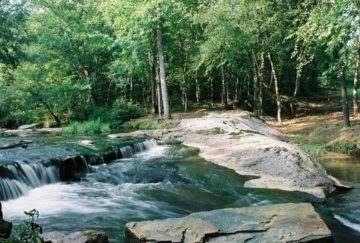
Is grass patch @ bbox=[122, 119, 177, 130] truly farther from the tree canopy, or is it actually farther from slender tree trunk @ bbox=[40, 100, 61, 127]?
slender tree trunk @ bbox=[40, 100, 61, 127]

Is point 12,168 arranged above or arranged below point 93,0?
below

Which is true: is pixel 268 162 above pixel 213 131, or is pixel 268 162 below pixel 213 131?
below

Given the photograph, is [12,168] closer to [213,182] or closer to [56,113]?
[213,182]

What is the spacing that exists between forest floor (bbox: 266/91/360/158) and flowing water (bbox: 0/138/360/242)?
3.31 m

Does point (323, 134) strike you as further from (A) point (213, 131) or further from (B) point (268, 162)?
(B) point (268, 162)

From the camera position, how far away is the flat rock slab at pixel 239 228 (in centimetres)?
561

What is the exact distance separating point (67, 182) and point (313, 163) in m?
7.03

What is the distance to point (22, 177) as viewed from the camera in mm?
11180

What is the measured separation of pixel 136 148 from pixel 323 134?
927 cm

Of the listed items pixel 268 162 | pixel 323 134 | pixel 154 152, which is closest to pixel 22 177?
pixel 154 152

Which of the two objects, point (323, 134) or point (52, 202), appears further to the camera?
point (323, 134)

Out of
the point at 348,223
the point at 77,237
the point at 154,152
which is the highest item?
the point at 77,237

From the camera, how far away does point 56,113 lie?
3058cm

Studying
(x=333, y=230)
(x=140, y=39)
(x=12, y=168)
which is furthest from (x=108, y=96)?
(x=333, y=230)
